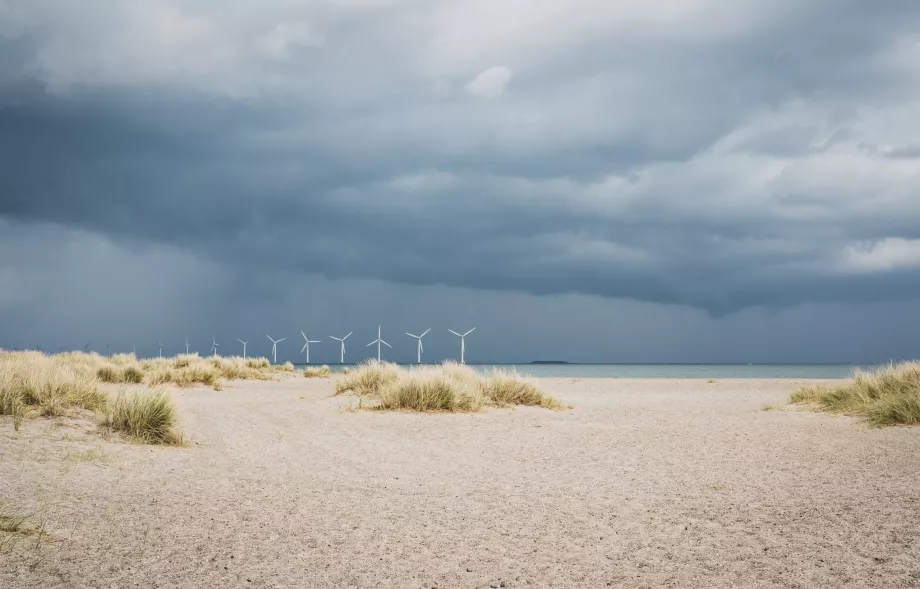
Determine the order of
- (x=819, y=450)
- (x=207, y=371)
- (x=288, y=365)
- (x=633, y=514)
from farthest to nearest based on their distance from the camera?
→ 1. (x=288, y=365)
2. (x=207, y=371)
3. (x=819, y=450)
4. (x=633, y=514)

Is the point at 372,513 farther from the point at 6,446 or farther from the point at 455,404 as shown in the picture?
the point at 455,404

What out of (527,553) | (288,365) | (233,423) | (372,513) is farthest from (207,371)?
(527,553)

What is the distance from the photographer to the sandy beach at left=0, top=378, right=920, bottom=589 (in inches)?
175

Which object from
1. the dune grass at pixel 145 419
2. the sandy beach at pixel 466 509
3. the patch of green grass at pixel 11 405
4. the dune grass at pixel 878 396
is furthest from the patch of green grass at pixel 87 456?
the dune grass at pixel 878 396

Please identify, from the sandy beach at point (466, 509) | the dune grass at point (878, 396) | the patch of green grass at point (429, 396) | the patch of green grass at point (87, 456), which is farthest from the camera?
the patch of green grass at point (429, 396)

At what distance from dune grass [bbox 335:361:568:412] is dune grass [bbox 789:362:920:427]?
7.24m

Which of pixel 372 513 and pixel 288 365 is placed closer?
pixel 372 513

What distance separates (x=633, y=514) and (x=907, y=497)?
301 cm

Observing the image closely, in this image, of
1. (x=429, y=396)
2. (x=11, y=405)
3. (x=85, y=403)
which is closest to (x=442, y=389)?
(x=429, y=396)

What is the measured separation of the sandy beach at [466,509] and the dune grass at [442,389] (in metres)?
4.45

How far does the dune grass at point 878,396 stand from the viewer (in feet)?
42.0

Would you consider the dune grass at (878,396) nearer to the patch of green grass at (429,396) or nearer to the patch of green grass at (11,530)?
the patch of green grass at (429,396)

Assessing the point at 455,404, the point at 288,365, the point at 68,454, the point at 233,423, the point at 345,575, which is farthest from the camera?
the point at 288,365

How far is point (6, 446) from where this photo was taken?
8.21 metres
